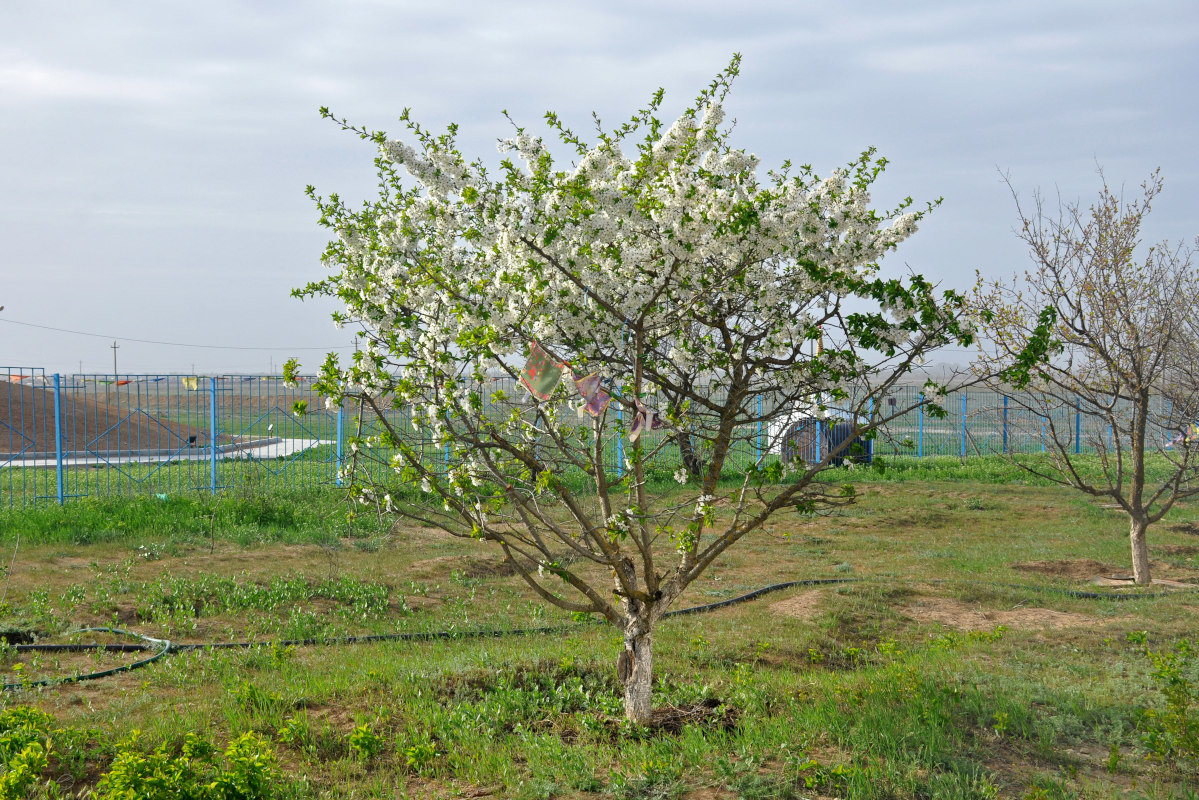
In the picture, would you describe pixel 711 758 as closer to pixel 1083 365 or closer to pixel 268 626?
pixel 268 626

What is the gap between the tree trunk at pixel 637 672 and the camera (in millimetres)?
5137

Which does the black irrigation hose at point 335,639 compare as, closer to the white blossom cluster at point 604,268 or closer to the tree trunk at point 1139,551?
the tree trunk at point 1139,551

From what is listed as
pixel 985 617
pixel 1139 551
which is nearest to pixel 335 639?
pixel 985 617

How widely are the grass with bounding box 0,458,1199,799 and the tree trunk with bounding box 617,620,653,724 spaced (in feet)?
0.50

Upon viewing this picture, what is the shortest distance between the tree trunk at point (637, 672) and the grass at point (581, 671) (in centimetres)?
15

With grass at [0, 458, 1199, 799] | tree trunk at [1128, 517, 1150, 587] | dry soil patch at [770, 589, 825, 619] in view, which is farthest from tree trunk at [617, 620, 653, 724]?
tree trunk at [1128, 517, 1150, 587]

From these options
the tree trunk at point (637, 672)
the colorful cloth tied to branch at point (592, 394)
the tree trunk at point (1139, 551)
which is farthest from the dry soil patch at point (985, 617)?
the colorful cloth tied to branch at point (592, 394)

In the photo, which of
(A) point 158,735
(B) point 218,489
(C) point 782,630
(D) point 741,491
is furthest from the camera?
(B) point 218,489

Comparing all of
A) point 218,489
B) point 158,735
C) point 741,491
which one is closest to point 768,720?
point 741,491

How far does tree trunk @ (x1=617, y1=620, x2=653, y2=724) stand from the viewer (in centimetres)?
514

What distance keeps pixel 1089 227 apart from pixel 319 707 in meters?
9.03

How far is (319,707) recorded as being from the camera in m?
5.37

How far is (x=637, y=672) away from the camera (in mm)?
5141

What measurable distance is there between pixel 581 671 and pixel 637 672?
927 millimetres
